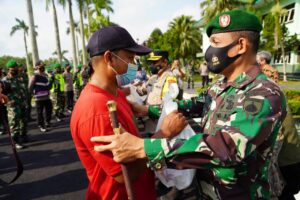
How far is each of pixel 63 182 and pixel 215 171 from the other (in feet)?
12.4

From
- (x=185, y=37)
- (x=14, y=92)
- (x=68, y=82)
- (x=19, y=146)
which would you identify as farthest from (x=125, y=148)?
(x=185, y=37)

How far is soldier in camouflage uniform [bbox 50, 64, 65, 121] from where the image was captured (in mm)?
9961

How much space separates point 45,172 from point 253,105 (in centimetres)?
485

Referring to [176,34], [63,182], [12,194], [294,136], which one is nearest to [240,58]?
[294,136]

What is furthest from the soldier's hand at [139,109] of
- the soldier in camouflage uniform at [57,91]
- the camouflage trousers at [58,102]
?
the camouflage trousers at [58,102]

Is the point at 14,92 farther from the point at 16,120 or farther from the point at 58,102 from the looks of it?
the point at 58,102

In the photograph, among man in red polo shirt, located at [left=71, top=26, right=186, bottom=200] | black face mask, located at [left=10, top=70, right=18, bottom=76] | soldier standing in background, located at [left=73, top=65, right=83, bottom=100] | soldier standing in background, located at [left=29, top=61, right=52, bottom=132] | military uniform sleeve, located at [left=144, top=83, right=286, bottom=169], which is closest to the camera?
military uniform sleeve, located at [left=144, top=83, right=286, bottom=169]

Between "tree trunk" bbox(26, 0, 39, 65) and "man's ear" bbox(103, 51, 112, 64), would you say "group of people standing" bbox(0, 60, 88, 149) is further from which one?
"tree trunk" bbox(26, 0, 39, 65)

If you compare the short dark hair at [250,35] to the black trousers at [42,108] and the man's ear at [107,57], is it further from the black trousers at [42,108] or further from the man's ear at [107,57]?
the black trousers at [42,108]

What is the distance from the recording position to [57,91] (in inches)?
394

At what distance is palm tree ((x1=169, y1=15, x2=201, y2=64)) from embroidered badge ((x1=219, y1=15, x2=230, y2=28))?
48255 millimetres

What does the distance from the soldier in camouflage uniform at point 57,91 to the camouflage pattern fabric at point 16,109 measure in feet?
8.87

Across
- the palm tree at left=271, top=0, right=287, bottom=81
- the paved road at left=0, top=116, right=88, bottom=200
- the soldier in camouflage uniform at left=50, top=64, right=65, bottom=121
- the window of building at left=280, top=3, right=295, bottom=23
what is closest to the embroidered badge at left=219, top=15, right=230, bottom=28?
the paved road at left=0, top=116, right=88, bottom=200

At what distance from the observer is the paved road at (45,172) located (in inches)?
169
